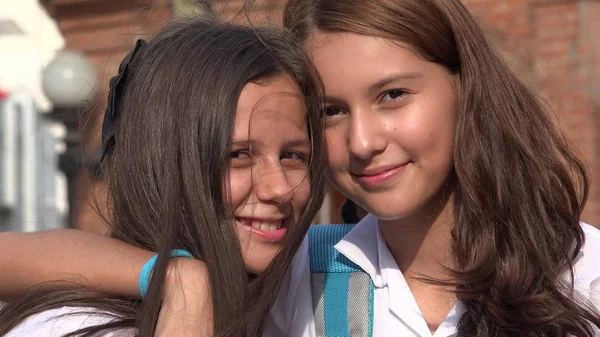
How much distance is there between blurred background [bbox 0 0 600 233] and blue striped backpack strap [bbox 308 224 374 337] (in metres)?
0.52

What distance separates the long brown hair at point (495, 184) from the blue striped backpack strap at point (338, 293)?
0.71ft

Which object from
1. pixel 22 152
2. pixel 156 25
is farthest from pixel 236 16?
pixel 22 152

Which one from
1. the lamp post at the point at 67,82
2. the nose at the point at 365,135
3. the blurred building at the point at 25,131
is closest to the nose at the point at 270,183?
the nose at the point at 365,135

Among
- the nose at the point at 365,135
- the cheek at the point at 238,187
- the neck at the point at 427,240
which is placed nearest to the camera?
the cheek at the point at 238,187

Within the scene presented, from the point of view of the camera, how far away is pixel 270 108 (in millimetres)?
2121

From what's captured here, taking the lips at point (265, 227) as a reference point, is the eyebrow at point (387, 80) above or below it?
above

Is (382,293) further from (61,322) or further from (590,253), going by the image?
(61,322)

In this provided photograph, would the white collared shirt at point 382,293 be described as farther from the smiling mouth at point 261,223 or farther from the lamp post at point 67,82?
the lamp post at point 67,82

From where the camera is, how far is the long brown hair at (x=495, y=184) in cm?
228

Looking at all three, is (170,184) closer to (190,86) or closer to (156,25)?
(190,86)

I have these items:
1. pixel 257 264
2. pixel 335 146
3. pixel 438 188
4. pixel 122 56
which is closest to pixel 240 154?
pixel 257 264

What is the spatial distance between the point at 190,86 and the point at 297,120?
0.27 meters

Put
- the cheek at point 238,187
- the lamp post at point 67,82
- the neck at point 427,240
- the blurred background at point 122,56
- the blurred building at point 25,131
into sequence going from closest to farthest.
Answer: the cheek at point 238,187, the neck at point 427,240, the blurred background at point 122,56, the lamp post at point 67,82, the blurred building at point 25,131

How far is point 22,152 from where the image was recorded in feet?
32.0
